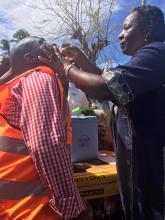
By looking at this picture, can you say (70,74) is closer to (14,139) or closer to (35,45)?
(35,45)

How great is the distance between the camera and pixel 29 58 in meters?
1.78

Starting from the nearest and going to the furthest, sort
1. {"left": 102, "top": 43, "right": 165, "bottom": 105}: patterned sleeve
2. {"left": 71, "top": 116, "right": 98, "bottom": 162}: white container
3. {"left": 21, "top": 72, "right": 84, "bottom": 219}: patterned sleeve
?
1. {"left": 21, "top": 72, "right": 84, "bottom": 219}: patterned sleeve
2. {"left": 102, "top": 43, "right": 165, "bottom": 105}: patterned sleeve
3. {"left": 71, "top": 116, "right": 98, "bottom": 162}: white container

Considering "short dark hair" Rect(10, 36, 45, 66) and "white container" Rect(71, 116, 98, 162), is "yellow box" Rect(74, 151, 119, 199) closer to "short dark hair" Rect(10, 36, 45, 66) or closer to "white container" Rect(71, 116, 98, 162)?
"white container" Rect(71, 116, 98, 162)

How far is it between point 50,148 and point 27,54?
58 centimetres

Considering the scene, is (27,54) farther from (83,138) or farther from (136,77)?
(83,138)

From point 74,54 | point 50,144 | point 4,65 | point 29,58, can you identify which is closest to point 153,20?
point 74,54

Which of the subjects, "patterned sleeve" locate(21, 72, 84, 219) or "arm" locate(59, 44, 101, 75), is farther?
"arm" locate(59, 44, 101, 75)

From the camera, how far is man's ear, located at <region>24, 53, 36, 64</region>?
5.82ft

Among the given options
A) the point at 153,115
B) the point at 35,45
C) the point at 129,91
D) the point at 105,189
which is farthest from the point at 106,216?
the point at 35,45

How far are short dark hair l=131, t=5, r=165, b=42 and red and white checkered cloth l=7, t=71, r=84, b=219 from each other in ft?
2.45

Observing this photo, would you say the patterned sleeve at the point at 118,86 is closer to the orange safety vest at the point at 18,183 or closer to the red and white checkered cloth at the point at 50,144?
the red and white checkered cloth at the point at 50,144

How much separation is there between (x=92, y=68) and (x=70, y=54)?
11.1 inches

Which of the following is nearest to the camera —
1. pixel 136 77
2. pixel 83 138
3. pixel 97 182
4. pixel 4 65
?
pixel 136 77

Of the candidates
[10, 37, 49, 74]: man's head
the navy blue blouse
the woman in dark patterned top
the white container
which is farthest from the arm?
the white container
